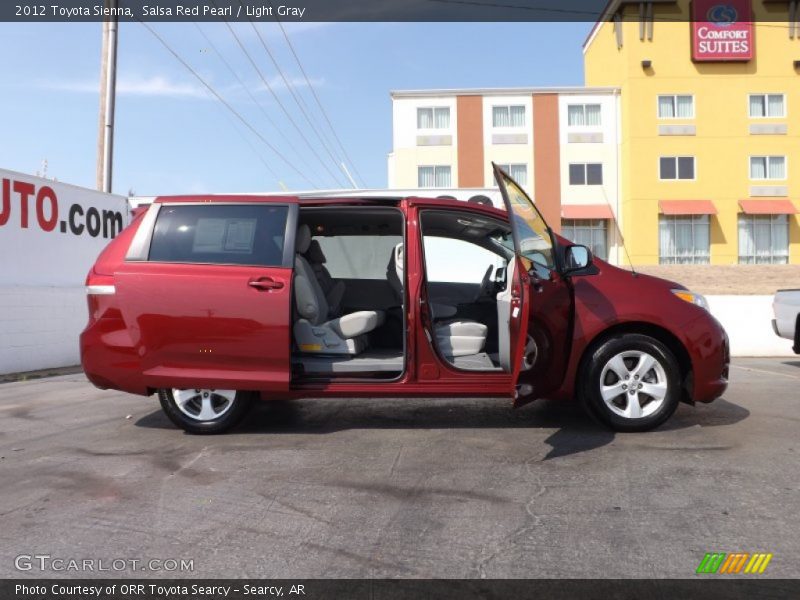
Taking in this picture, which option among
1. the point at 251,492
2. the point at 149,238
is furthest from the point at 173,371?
the point at 251,492

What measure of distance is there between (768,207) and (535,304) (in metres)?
35.1

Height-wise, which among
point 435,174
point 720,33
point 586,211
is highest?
point 720,33

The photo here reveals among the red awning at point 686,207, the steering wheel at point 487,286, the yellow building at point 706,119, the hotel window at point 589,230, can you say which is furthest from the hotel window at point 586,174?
the steering wheel at point 487,286

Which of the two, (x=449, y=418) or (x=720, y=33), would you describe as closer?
(x=449, y=418)

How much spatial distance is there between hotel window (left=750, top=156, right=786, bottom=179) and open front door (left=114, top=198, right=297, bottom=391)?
35792 millimetres

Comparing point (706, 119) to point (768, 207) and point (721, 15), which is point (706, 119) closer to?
point (721, 15)

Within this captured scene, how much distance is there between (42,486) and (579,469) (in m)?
3.30

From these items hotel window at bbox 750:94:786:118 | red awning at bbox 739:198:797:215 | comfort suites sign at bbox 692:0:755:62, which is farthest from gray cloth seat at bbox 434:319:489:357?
hotel window at bbox 750:94:786:118

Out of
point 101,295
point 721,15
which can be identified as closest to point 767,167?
point 721,15

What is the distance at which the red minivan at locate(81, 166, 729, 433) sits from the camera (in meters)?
5.23

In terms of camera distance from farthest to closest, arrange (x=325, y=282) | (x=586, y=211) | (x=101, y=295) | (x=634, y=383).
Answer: (x=586, y=211)
(x=325, y=282)
(x=101, y=295)
(x=634, y=383)

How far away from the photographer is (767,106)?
35562mm

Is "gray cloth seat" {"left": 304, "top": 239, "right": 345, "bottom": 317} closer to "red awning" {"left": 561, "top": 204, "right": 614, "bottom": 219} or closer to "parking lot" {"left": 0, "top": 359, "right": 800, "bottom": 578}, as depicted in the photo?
"parking lot" {"left": 0, "top": 359, "right": 800, "bottom": 578}

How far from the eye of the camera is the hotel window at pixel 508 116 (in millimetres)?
36031
